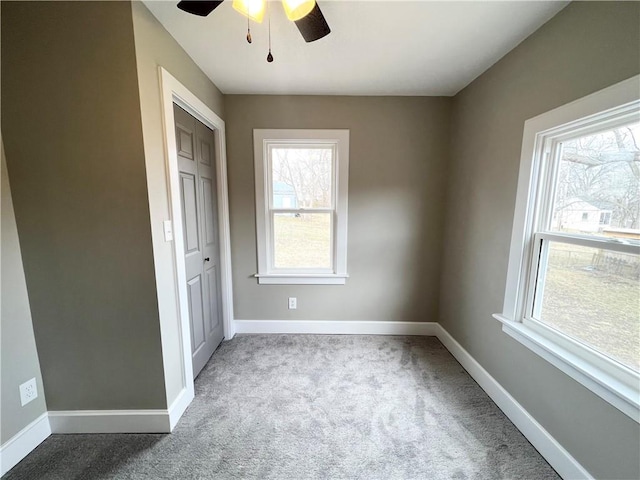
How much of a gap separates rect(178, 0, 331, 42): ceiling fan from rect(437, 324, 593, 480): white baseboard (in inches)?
95.3

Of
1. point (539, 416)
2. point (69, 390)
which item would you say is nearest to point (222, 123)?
point (69, 390)

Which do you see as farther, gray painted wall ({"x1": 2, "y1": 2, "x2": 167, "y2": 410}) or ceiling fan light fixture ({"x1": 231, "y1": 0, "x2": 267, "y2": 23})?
gray painted wall ({"x1": 2, "y1": 2, "x2": 167, "y2": 410})

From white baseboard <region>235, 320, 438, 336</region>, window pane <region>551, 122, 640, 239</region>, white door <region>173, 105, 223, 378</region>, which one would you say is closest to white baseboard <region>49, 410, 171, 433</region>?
white door <region>173, 105, 223, 378</region>

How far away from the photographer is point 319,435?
147 centimetres

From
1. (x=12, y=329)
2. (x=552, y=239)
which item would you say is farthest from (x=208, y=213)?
(x=552, y=239)

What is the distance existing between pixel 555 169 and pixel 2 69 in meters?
2.92

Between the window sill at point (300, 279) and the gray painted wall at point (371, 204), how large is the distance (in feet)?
0.18

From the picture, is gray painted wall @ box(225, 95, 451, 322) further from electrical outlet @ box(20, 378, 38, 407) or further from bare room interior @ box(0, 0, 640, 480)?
electrical outlet @ box(20, 378, 38, 407)

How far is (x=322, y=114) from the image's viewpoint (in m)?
2.32

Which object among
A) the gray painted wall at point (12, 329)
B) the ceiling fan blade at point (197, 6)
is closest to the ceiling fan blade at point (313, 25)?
the ceiling fan blade at point (197, 6)

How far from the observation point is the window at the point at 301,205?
2.35 meters

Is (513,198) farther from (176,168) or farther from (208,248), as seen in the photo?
(208,248)

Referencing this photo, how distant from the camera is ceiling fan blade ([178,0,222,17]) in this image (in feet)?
3.36

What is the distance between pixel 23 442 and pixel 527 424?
9.34 feet
